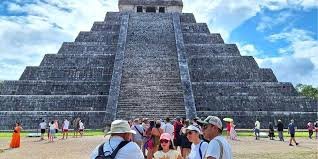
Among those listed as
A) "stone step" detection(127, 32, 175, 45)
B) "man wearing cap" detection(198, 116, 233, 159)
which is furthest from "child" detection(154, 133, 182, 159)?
"stone step" detection(127, 32, 175, 45)

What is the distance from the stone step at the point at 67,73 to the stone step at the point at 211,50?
6.47 meters

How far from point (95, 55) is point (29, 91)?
5.91 m

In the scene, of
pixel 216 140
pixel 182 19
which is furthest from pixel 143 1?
pixel 216 140

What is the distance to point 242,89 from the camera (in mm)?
26219

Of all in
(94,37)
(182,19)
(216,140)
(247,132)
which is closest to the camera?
(216,140)

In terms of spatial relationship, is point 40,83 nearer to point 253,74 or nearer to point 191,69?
point 191,69

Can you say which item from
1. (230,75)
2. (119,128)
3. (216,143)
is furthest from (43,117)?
(216,143)

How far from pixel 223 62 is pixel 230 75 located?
5.44 ft

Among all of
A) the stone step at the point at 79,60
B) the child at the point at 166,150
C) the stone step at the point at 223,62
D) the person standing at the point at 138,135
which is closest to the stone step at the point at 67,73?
the stone step at the point at 79,60

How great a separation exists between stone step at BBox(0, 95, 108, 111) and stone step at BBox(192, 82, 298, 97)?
5717mm

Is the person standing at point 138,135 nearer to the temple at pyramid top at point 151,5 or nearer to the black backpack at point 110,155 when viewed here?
the black backpack at point 110,155

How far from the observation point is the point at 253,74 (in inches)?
1117

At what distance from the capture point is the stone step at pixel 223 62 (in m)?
29.1

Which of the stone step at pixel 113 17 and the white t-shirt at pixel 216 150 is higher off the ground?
the stone step at pixel 113 17
